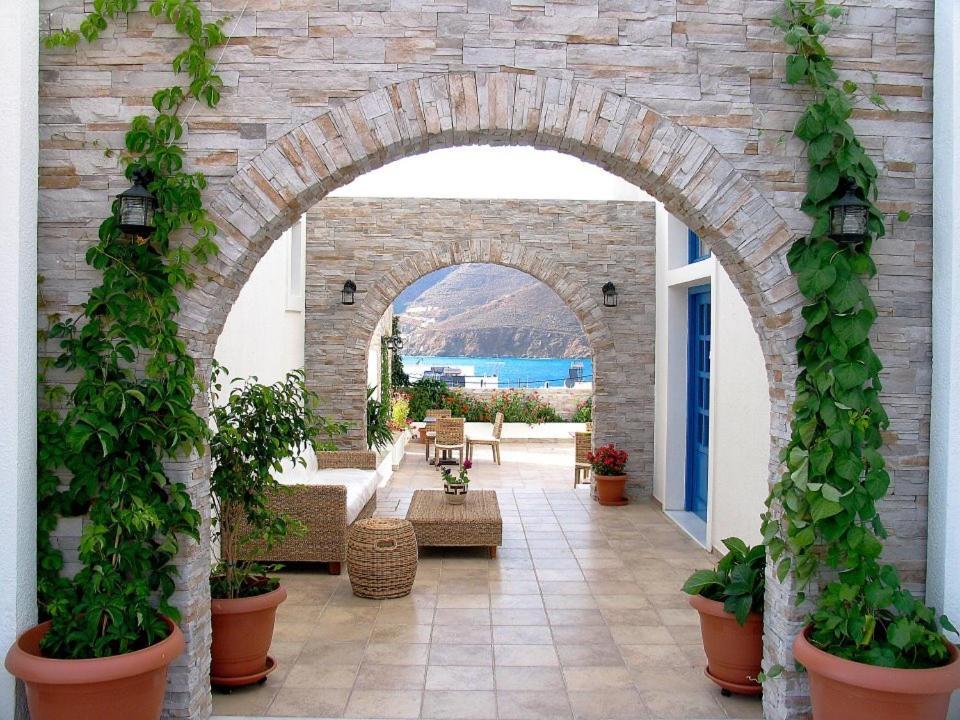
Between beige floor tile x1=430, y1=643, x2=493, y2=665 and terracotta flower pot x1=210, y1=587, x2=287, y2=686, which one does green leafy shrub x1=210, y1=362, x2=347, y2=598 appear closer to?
terracotta flower pot x1=210, y1=587, x2=287, y2=686

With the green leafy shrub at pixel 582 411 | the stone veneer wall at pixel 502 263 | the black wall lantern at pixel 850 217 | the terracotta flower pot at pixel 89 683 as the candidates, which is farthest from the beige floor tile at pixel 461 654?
the green leafy shrub at pixel 582 411

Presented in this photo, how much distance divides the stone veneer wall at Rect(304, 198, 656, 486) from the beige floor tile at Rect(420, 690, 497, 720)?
5778 mm

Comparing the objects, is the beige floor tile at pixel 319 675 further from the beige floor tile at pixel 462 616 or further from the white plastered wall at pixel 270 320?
the white plastered wall at pixel 270 320

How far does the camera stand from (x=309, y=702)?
4.00m

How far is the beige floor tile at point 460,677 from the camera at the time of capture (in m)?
4.22

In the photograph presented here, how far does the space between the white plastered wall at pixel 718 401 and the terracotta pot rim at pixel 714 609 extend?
6.07 feet

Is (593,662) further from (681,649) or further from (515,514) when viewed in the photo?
(515,514)

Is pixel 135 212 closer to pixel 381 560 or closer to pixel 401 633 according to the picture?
pixel 401 633

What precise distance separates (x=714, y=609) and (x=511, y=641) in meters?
1.39

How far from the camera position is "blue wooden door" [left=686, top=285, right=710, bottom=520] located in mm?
8258

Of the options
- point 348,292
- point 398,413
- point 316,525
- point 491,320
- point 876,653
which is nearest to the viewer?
point 876,653

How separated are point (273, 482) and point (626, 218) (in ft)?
21.5

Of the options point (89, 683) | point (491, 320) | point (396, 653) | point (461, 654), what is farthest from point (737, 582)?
point (491, 320)

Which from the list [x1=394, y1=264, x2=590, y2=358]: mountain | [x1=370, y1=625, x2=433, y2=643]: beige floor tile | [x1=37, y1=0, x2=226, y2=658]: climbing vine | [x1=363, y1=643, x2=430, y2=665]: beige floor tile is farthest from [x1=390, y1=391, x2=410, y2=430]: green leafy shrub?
[x1=394, y1=264, x2=590, y2=358]: mountain
